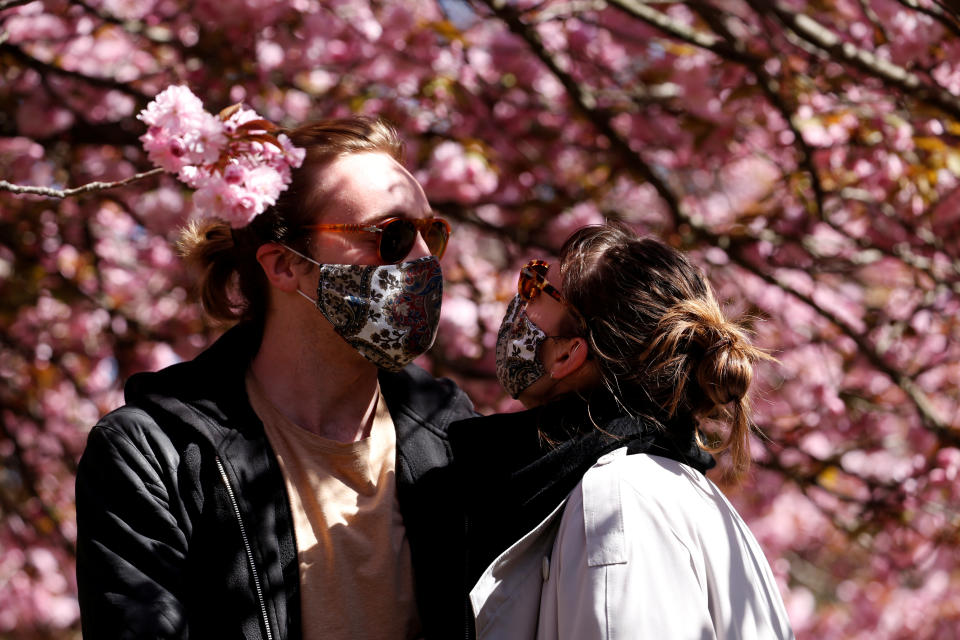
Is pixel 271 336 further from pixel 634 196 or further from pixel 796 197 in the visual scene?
pixel 634 196

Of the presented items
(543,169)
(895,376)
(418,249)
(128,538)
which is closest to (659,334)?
(418,249)

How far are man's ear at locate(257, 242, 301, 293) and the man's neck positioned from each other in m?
0.10

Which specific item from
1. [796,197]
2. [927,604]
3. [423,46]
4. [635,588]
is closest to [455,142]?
[423,46]

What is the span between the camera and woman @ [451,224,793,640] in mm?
1541

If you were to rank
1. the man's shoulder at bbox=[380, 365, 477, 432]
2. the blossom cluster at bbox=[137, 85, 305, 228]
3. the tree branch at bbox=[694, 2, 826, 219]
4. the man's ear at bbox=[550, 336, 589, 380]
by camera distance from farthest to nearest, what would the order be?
the tree branch at bbox=[694, 2, 826, 219], the man's shoulder at bbox=[380, 365, 477, 432], the man's ear at bbox=[550, 336, 589, 380], the blossom cluster at bbox=[137, 85, 305, 228]

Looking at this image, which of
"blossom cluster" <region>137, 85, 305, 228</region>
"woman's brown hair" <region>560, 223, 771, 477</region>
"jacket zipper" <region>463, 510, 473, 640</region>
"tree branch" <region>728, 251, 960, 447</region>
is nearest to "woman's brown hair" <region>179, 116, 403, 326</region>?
"blossom cluster" <region>137, 85, 305, 228</region>

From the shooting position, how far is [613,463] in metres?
1.70

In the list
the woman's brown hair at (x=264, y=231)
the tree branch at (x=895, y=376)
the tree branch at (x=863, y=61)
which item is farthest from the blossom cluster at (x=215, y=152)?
the tree branch at (x=895, y=376)

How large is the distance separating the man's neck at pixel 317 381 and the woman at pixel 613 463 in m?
0.24

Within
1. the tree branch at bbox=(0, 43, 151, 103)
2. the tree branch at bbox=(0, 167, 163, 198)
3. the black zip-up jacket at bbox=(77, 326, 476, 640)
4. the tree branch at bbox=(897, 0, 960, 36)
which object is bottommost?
the tree branch at bbox=(0, 43, 151, 103)

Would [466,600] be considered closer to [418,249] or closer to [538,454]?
[538,454]

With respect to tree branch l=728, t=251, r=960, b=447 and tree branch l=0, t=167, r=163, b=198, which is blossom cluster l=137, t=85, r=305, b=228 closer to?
tree branch l=0, t=167, r=163, b=198

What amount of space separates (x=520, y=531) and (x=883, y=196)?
2.88 m

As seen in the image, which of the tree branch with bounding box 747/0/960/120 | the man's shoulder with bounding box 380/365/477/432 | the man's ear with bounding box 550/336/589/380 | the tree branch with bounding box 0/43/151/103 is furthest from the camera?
the tree branch with bounding box 0/43/151/103
